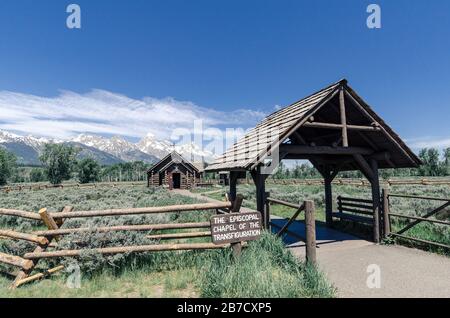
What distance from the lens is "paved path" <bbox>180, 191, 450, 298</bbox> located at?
4954mm

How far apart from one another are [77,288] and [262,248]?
3654mm

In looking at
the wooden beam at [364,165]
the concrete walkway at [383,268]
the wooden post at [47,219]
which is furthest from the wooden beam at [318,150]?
the wooden post at [47,219]

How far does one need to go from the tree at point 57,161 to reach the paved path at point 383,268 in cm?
7173

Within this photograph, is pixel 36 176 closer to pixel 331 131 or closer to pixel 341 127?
pixel 331 131

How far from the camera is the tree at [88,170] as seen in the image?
69.4 metres

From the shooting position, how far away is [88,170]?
69750mm

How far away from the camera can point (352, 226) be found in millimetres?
10688

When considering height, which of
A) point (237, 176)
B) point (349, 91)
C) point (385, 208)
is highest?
point (349, 91)

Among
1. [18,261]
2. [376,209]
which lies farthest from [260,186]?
[18,261]

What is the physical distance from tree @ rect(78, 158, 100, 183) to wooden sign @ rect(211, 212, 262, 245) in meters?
72.7

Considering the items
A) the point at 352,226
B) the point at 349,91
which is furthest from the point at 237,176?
the point at 352,226

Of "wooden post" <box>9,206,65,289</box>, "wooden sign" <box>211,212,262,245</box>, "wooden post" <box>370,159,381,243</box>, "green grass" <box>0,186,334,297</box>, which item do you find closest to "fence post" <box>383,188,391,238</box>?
"wooden post" <box>370,159,381,243</box>
